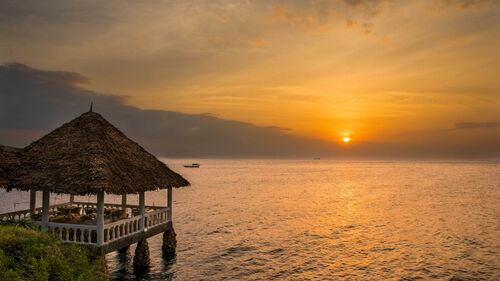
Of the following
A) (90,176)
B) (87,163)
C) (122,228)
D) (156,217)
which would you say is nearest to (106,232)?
(122,228)

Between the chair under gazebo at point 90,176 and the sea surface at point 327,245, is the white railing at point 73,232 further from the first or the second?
the sea surface at point 327,245

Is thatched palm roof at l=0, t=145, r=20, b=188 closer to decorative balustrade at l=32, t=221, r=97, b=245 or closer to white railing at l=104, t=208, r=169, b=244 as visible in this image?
decorative balustrade at l=32, t=221, r=97, b=245

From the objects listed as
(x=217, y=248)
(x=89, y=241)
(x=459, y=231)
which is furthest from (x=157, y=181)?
(x=459, y=231)

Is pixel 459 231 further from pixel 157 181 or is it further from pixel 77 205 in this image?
pixel 77 205

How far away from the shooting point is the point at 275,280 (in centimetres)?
2223

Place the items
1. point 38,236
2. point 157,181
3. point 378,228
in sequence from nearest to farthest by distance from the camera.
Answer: point 38,236, point 157,181, point 378,228

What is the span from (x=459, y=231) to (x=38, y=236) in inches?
1505

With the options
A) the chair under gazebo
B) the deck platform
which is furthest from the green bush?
the chair under gazebo

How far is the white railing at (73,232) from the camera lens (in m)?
16.7

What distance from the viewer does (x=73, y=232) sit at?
1758 cm

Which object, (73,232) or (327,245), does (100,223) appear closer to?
(73,232)

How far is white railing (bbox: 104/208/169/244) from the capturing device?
692 inches

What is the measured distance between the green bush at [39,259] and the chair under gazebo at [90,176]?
169 centimetres

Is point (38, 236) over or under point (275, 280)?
over
